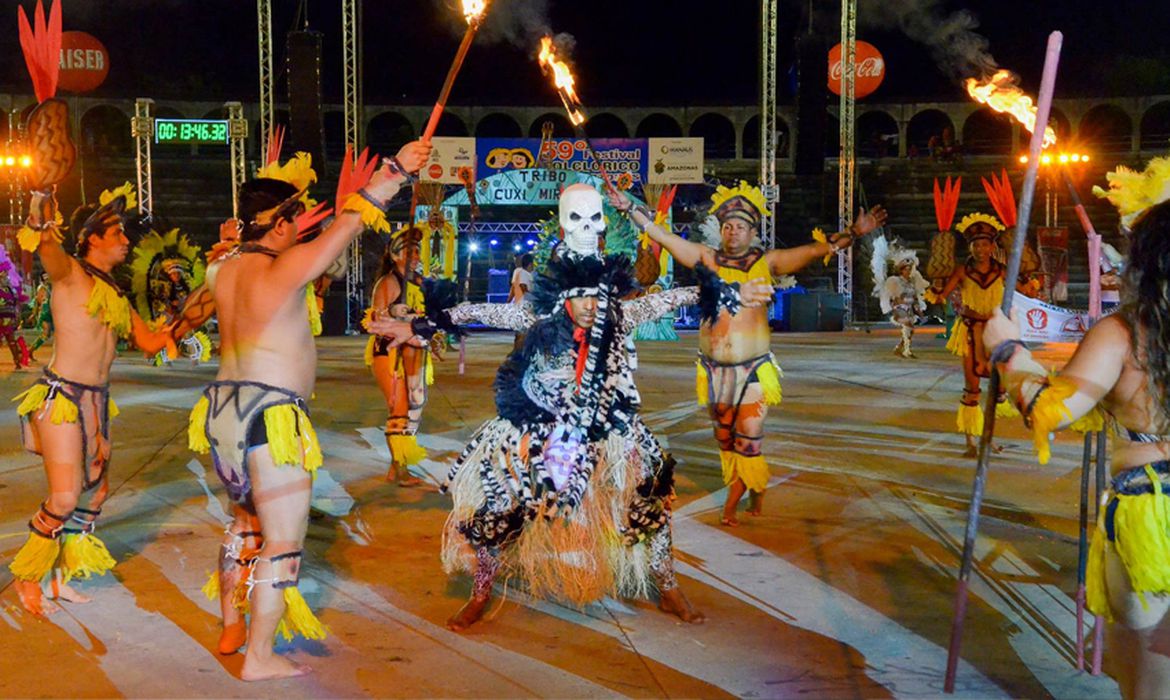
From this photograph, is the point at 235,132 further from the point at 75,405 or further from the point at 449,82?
the point at 449,82

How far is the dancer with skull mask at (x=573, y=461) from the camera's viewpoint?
4973 millimetres

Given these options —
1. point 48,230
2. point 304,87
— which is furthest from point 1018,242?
point 304,87

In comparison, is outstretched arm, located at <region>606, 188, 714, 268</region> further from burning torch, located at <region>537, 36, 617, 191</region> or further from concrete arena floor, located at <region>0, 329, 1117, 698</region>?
concrete arena floor, located at <region>0, 329, 1117, 698</region>

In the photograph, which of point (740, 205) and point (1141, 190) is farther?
point (740, 205)

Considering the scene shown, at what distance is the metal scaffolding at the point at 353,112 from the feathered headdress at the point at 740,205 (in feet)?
49.5

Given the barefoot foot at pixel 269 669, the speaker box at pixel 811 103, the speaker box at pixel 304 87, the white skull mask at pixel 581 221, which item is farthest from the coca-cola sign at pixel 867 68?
the barefoot foot at pixel 269 669

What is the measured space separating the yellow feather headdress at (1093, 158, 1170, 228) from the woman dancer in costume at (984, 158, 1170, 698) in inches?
4.6

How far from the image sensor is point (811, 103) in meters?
29.5

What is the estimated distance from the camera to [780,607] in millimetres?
5250

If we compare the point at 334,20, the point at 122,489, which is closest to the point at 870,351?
the point at 122,489

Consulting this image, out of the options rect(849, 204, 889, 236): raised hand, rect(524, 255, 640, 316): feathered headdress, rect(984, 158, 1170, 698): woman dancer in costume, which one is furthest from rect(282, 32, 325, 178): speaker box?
rect(984, 158, 1170, 698): woman dancer in costume

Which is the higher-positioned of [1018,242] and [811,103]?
[811,103]

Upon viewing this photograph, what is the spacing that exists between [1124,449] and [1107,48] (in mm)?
44623

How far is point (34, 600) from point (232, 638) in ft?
4.06
